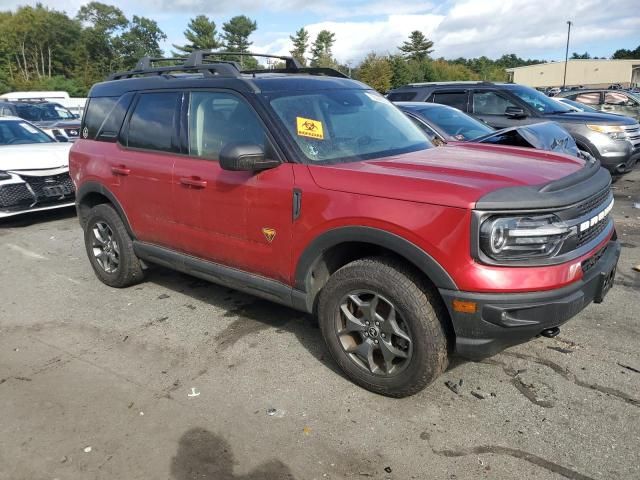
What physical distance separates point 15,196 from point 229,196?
5177 mm

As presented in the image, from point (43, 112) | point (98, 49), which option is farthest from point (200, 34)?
point (43, 112)

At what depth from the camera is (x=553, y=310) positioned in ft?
8.75

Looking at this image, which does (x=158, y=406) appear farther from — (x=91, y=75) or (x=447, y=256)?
(x=91, y=75)

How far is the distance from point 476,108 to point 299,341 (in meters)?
7.20

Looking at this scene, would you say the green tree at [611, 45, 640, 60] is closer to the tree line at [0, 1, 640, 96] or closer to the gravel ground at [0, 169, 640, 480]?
the tree line at [0, 1, 640, 96]

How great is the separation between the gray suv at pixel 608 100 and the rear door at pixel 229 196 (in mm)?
15997

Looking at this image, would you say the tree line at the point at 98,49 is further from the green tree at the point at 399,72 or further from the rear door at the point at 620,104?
the rear door at the point at 620,104

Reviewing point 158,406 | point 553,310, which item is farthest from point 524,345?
point 158,406

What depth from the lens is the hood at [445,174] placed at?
8.95 ft

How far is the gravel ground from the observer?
262cm

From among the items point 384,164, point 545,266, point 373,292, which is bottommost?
point 373,292

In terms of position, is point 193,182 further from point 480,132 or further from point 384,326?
point 480,132

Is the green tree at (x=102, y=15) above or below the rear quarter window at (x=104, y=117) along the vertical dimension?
above

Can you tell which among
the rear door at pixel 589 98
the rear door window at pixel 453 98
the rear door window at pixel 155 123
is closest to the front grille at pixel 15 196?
the rear door window at pixel 155 123
